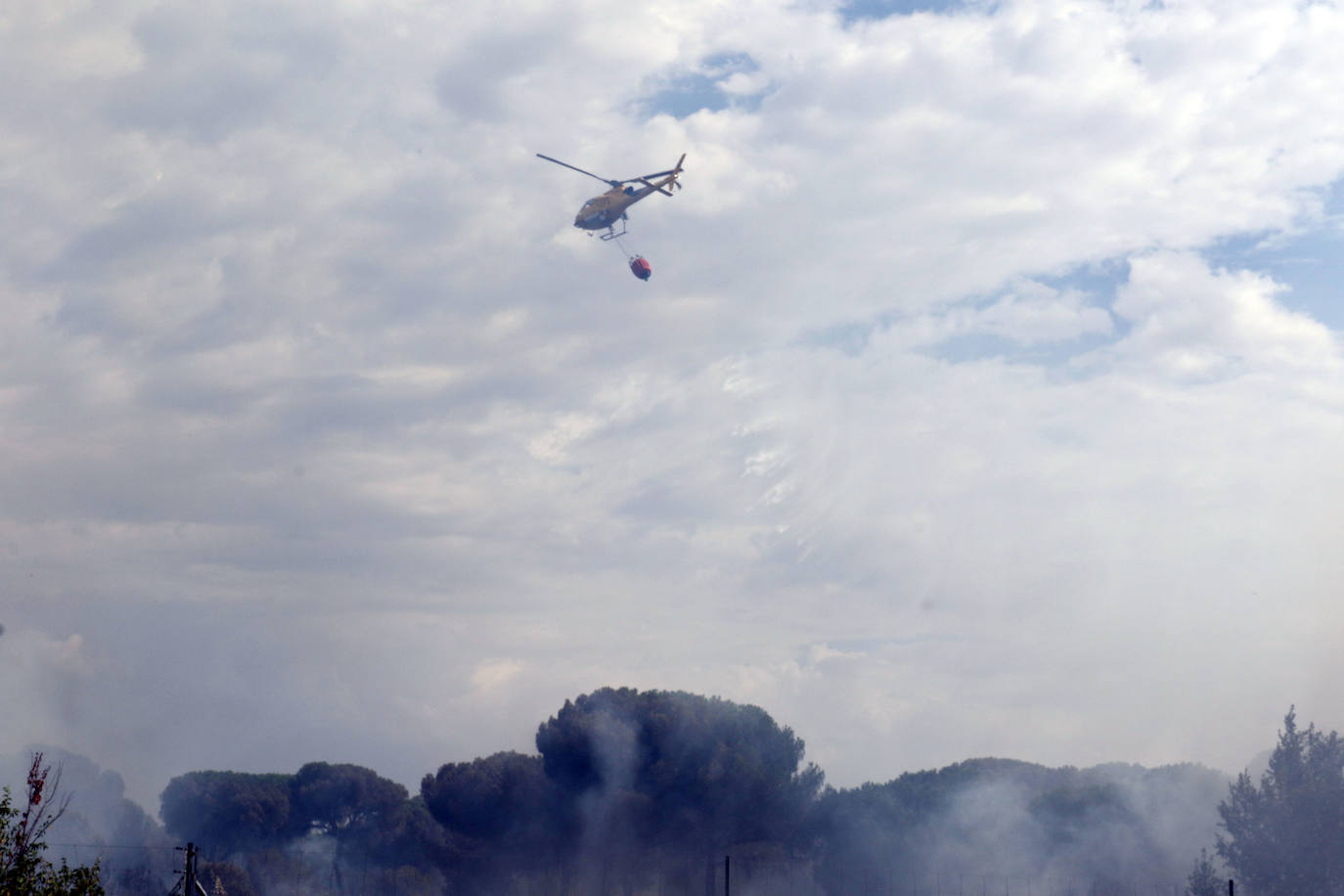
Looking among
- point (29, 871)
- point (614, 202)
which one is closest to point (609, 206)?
point (614, 202)

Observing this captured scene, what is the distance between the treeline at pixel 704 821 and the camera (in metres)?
91.2

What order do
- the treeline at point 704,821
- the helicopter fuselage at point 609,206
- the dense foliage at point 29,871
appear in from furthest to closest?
the treeline at point 704,821 → the helicopter fuselage at point 609,206 → the dense foliage at point 29,871

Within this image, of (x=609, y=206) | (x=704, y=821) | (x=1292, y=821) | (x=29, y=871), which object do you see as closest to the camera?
(x=29, y=871)

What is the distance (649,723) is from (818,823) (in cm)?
1778

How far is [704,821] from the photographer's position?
9569 cm

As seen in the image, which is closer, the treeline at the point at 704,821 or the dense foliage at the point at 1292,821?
the dense foliage at the point at 1292,821

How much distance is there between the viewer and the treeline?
91.2 m

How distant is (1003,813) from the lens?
9700 centimetres

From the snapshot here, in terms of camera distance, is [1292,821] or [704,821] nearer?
[1292,821]

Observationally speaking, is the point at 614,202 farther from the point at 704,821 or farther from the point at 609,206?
the point at 704,821

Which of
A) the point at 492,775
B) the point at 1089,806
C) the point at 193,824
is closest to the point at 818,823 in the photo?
the point at 1089,806

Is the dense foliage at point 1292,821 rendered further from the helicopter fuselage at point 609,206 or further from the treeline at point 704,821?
the helicopter fuselage at point 609,206

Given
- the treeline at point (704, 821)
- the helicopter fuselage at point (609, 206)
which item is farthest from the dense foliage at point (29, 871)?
the treeline at point (704, 821)

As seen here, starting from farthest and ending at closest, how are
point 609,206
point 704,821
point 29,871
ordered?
point 704,821 → point 609,206 → point 29,871
